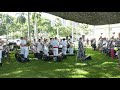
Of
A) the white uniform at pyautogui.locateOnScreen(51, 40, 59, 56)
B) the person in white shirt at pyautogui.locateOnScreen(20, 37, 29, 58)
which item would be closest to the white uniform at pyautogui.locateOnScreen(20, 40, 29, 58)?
the person in white shirt at pyautogui.locateOnScreen(20, 37, 29, 58)

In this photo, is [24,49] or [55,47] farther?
[55,47]

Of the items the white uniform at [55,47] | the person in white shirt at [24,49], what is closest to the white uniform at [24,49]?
the person in white shirt at [24,49]

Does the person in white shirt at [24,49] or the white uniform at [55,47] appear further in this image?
the white uniform at [55,47]

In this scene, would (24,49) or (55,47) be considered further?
(55,47)

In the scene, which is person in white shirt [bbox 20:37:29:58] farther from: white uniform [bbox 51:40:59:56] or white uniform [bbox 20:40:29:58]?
white uniform [bbox 51:40:59:56]

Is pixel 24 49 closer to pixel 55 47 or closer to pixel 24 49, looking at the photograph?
pixel 24 49

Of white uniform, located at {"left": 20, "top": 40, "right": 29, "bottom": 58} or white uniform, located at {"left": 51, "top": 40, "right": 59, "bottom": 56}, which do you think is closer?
white uniform, located at {"left": 20, "top": 40, "right": 29, "bottom": 58}

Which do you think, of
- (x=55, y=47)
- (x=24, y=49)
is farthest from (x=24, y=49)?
(x=55, y=47)

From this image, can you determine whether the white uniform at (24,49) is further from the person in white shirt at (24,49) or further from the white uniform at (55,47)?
the white uniform at (55,47)

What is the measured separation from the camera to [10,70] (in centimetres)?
1502

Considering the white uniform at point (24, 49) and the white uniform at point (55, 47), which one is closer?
the white uniform at point (24, 49)
